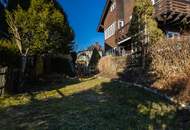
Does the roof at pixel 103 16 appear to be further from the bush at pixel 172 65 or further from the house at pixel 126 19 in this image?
the bush at pixel 172 65

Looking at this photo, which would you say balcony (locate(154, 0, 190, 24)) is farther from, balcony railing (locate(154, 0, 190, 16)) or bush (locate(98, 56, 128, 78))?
bush (locate(98, 56, 128, 78))

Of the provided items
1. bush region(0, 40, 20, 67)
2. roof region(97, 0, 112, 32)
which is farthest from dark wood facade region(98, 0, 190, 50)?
bush region(0, 40, 20, 67)

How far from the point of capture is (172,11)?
23078mm

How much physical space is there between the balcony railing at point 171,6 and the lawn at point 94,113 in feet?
41.5

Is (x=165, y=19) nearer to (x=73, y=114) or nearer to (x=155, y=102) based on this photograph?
(x=155, y=102)

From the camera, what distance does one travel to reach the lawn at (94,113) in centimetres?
812

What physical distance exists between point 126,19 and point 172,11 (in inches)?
419

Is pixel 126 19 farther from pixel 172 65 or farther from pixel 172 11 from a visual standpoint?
pixel 172 65

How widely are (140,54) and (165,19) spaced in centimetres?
639

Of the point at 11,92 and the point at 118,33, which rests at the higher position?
the point at 118,33

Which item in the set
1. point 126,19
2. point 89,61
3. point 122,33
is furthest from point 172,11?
point 89,61

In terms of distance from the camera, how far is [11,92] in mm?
14492

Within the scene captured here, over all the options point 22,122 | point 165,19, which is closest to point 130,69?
point 165,19

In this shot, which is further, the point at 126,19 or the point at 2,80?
the point at 126,19
